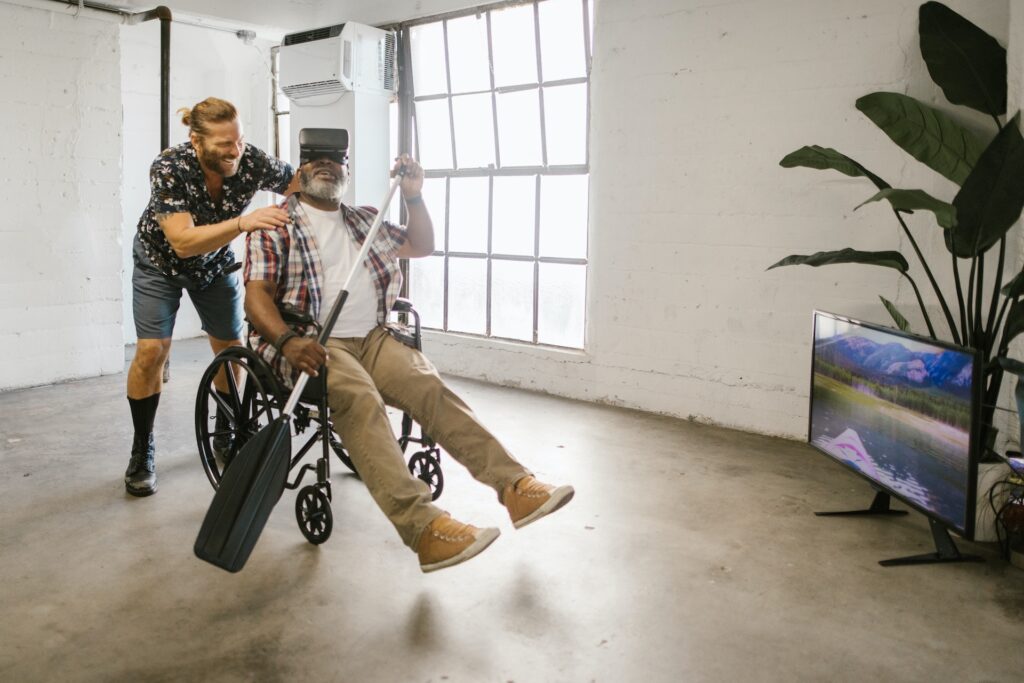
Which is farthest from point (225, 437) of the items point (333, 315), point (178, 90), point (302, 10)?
point (178, 90)

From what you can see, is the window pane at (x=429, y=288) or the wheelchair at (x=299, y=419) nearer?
the wheelchair at (x=299, y=419)

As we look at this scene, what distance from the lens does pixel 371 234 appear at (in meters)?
2.51

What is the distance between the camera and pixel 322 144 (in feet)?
8.70

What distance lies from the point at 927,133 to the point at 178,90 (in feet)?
16.7

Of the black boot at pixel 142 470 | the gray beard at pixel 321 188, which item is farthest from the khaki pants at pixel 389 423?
the black boot at pixel 142 470

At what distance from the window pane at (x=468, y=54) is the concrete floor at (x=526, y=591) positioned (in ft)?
8.00

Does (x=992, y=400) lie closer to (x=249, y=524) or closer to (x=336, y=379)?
(x=336, y=379)

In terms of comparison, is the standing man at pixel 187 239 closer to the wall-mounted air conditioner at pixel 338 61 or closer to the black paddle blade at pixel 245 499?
the black paddle blade at pixel 245 499

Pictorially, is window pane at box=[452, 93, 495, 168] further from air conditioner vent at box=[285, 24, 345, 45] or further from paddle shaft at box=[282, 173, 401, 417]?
paddle shaft at box=[282, 173, 401, 417]

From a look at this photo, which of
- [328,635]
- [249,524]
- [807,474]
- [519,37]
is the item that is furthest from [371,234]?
[519,37]

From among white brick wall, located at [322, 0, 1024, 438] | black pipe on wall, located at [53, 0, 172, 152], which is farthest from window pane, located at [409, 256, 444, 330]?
black pipe on wall, located at [53, 0, 172, 152]

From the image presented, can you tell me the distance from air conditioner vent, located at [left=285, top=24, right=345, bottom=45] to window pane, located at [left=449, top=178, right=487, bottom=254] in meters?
1.10

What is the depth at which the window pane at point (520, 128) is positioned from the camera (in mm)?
4578

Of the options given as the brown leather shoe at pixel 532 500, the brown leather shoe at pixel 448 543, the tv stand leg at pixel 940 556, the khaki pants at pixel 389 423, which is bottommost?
the tv stand leg at pixel 940 556
